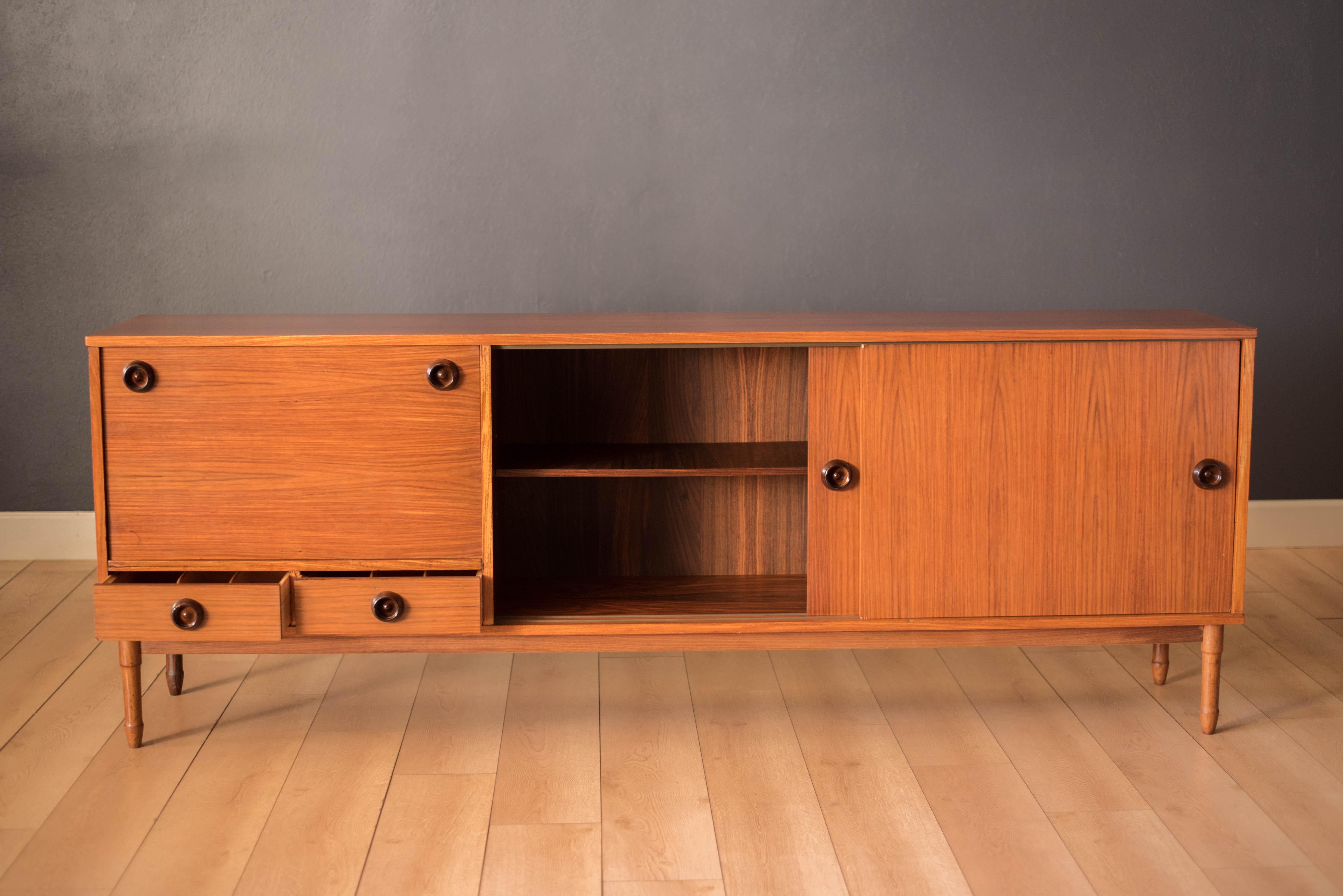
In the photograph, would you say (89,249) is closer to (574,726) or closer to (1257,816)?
(574,726)

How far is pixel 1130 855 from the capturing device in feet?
5.16

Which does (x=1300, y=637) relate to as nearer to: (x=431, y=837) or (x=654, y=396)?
(x=654, y=396)

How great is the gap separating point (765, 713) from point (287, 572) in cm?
86

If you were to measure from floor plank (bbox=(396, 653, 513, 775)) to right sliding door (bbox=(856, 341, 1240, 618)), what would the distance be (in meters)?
0.69

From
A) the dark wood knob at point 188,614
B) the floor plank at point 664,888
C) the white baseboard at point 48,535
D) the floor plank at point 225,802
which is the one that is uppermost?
the dark wood knob at point 188,614

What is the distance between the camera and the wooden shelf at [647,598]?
1906 millimetres

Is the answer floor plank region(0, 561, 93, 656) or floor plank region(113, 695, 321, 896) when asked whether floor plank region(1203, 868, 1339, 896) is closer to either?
floor plank region(113, 695, 321, 896)

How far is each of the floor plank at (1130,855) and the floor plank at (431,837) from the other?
0.83 meters

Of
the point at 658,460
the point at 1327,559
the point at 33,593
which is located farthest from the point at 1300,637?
the point at 33,593

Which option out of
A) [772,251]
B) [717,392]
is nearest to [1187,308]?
[772,251]

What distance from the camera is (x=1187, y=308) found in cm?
276

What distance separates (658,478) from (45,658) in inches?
50.1

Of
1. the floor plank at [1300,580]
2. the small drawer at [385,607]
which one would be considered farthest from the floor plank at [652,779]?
the floor plank at [1300,580]

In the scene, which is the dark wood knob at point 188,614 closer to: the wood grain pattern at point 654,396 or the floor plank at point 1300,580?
the wood grain pattern at point 654,396
